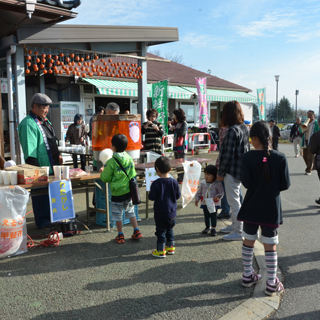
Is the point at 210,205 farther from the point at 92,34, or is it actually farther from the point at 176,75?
the point at 176,75

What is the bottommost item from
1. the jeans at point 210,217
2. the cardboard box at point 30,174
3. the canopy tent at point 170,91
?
the jeans at point 210,217

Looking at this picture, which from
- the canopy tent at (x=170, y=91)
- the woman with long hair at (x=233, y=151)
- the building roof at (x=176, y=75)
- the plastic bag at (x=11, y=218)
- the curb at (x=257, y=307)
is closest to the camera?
the curb at (x=257, y=307)

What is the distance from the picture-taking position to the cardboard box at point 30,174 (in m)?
4.34

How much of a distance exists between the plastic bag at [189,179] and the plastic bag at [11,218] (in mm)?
2894

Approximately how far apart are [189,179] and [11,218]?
10.4ft

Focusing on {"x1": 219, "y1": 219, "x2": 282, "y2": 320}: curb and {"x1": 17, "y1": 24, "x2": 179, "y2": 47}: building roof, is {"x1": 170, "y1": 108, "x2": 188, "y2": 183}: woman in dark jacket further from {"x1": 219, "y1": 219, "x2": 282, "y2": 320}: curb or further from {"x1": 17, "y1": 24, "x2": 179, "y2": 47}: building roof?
{"x1": 219, "y1": 219, "x2": 282, "y2": 320}: curb

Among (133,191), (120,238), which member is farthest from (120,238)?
(133,191)

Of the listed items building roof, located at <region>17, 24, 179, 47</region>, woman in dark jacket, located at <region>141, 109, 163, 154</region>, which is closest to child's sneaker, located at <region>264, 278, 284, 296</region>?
woman in dark jacket, located at <region>141, 109, 163, 154</region>

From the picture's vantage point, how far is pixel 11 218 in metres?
4.01

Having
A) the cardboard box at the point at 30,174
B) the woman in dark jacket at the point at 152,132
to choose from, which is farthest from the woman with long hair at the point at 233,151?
the woman in dark jacket at the point at 152,132

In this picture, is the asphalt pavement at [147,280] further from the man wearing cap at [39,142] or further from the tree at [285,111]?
the tree at [285,111]

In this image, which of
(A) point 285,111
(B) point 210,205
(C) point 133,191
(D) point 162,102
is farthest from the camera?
(A) point 285,111

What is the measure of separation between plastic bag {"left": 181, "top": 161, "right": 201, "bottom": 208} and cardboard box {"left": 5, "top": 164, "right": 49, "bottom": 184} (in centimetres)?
254

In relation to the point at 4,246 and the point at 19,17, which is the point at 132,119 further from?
the point at 19,17
